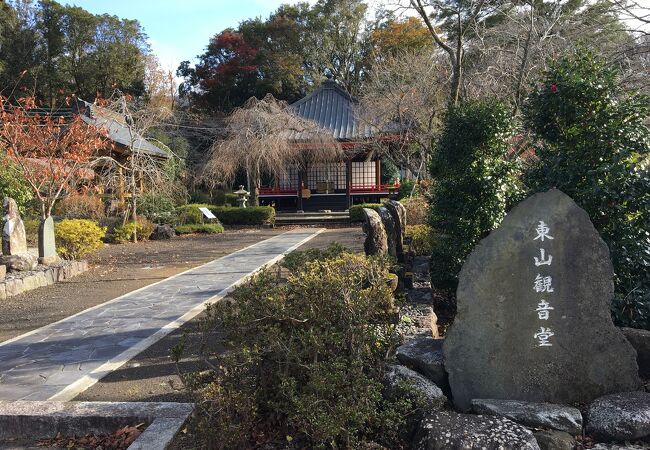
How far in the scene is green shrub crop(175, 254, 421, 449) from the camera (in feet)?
9.92

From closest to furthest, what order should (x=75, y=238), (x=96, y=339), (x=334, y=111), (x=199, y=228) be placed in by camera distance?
(x=96, y=339), (x=75, y=238), (x=199, y=228), (x=334, y=111)

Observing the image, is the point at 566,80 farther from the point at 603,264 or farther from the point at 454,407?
the point at 454,407

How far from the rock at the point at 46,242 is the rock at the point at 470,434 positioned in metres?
9.68

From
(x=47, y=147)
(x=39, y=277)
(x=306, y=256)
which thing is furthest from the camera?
(x=47, y=147)

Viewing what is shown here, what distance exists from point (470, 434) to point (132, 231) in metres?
15.8

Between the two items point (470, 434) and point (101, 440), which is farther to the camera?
point (101, 440)

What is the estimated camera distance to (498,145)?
6438 millimetres

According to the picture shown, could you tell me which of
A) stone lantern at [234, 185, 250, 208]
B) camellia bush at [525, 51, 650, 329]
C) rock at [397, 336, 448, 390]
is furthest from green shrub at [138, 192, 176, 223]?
rock at [397, 336, 448, 390]

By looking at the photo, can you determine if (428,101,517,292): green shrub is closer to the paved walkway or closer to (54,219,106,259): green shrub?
the paved walkway

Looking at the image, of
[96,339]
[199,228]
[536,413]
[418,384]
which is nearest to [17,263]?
[96,339]

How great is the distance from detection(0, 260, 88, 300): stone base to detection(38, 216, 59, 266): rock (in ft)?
0.68

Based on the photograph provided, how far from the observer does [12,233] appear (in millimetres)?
10203

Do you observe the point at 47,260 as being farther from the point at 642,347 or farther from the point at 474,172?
the point at 642,347

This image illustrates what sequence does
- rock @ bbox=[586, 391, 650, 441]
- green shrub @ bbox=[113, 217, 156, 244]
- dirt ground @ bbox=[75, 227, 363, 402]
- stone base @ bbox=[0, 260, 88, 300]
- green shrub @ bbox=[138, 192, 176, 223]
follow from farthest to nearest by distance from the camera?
green shrub @ bbox=[138, 192, 176, 223] → green shrub @ bbox=[113, 217, 156, 244] → stone base @ bbox=[0, 260, 88, 300] → dirt ground @ bbox=[75, 227, 363, 402] → rock @ bbox=[586, 391, 650, 441]
